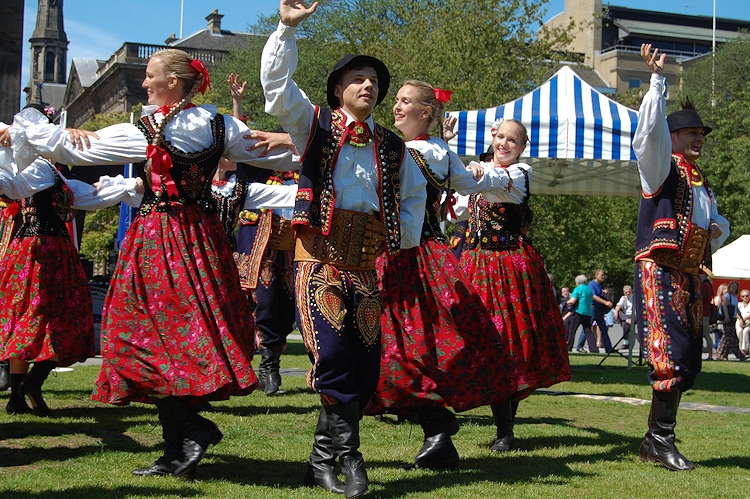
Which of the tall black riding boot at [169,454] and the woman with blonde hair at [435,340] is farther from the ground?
the woman with blonde hair at [435,340]

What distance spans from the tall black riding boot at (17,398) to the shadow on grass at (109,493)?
2426 mm

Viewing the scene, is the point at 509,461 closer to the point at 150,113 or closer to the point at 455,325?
the point at 455,325

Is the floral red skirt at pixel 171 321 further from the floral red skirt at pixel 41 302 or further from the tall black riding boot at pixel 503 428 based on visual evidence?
the floral red skirt at pixel 41 302

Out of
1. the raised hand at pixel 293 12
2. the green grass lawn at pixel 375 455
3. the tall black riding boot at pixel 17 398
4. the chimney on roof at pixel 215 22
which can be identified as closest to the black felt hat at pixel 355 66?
the raised hand at pixel 293 12

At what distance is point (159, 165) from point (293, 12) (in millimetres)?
964

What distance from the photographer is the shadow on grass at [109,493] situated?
13.0 ft

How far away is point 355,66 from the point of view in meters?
4.46

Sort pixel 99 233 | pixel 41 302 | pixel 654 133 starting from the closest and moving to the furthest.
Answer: pixel 654 133
pixel 41 302
pixel 99 233

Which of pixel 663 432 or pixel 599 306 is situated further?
pixel 599 306

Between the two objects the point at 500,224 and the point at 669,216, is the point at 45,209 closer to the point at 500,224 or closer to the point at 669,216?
the point at 500,224

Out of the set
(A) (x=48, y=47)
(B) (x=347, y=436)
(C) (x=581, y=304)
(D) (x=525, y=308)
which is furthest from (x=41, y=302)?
(A) (x=48, y=47)

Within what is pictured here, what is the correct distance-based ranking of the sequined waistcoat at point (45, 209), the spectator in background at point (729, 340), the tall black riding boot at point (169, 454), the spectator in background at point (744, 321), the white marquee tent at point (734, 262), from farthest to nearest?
1. the white marquee tent at point (734, 262)
2. the spectator in background at point (744, 321)
3. the spectator in background at point (729, 340)
4. the sequined waistcoat at point (45, 209)
5. the tall black riding boot at point (169, 454)

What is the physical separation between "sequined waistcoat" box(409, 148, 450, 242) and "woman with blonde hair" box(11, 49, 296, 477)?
93cm

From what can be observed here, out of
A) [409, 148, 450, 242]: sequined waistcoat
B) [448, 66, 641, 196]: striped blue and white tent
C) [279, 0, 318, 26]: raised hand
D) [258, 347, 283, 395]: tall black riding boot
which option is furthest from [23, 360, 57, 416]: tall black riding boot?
[448, 66, 641, 196]: striped blue and white tent
